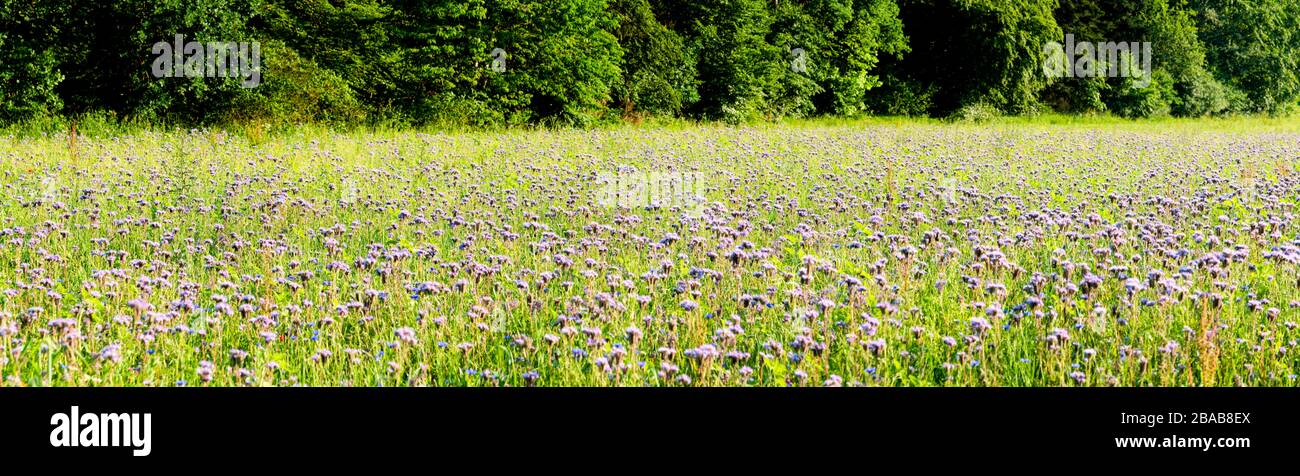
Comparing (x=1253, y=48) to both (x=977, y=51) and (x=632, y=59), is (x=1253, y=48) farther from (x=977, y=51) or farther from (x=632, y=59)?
(x=632, y=59)

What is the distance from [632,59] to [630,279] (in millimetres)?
24415

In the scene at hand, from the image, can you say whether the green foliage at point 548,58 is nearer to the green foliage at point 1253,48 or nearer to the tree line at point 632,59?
the tree line at point 632,59

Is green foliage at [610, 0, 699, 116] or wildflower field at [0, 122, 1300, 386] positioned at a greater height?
green foliage at [610, 0, 699, 116]

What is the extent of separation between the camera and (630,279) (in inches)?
212

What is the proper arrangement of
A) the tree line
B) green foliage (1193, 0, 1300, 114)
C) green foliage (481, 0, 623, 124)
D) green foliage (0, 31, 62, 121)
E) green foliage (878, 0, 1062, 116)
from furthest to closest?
green foliage (1193, 0, 1300, 114) → green foliage (878, 0, 1062, 116) → green foliage (481, 0, 623, 124) → the tree line → green foliage (0, 31, 62, 121)

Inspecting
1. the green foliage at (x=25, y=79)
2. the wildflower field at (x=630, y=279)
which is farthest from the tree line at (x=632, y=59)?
the wildflower field at (x=630, y=279)

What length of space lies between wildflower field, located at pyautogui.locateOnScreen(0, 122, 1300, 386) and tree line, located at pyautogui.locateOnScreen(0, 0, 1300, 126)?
9627 mm

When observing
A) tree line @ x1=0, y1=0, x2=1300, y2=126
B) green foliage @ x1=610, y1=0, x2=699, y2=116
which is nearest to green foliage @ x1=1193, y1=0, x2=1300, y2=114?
tree line @ x1=0, y1=0, x2=1300, y2=126

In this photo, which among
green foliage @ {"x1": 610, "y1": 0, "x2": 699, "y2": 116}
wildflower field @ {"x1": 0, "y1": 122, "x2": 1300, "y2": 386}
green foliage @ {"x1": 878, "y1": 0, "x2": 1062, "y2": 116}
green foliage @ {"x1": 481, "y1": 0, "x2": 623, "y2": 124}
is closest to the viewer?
wildflower field @ {"x1": 0, "y1": 122, "x2": 1300, "y2": 386}

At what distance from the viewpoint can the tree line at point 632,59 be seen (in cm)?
1950

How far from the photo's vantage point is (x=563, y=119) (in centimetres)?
2478

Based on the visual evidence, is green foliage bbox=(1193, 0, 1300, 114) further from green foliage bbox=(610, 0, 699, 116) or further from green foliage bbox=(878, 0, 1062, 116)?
green foliage bbox=(610, 0, 699, 116)

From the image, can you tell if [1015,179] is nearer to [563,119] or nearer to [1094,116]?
[563,119]

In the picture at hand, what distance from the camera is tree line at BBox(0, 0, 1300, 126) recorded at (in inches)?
768
